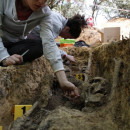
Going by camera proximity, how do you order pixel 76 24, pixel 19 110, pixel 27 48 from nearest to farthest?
pixel 19 110, pixel 27 48, pixel 76 24

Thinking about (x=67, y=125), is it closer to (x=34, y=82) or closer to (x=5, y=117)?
(x=5, y=117)

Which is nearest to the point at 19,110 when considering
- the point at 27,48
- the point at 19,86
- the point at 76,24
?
the point at 19,86

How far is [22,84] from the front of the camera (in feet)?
5.31

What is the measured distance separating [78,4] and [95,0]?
1191mm

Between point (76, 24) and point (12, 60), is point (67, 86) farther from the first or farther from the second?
point (76, 24)

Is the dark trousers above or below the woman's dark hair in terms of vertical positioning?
below

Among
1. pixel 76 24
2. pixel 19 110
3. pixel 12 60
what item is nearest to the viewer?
pixel 19 110

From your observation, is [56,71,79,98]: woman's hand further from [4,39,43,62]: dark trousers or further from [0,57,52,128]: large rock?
[4,39,43,62]: dark trousers

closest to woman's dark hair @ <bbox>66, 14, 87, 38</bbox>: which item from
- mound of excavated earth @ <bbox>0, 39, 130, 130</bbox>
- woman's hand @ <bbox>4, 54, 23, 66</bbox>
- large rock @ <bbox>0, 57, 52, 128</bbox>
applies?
mound of excavated earth @ <bbox>0, 39, 130, 130</bbox>

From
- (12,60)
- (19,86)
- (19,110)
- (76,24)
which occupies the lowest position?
(19,110)

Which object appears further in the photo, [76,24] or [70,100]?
[76,24]

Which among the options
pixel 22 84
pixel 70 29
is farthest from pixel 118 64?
pixel 70 29

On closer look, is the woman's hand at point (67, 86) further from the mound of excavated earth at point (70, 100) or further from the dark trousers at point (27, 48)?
the dark trousers at point (27, 48)

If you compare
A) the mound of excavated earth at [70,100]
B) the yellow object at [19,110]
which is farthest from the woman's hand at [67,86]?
the yellow object at [19,110]
